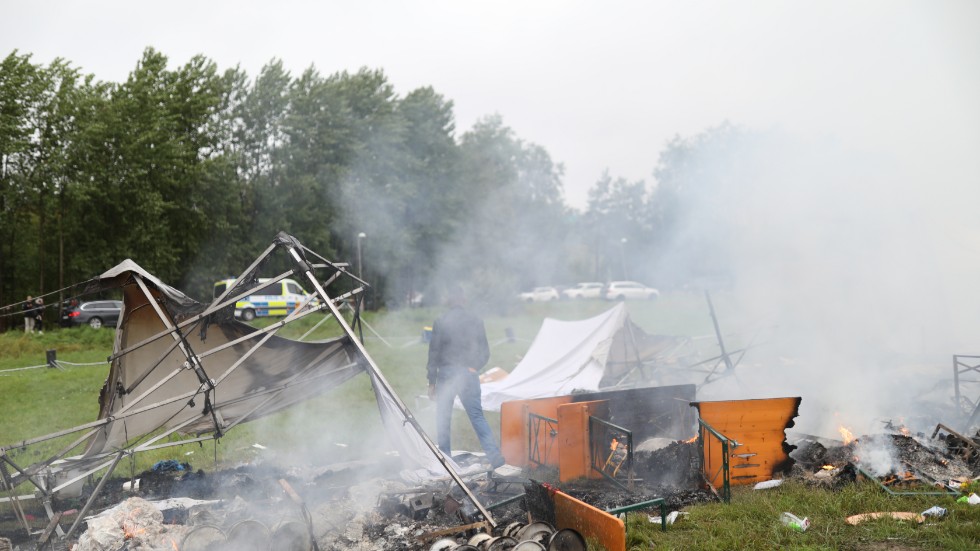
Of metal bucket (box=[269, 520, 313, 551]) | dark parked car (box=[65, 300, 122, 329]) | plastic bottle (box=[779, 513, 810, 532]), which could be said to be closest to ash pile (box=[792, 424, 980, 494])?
plastic bottle (box=[779, 513, 810, 532])

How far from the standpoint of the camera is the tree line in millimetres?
21469

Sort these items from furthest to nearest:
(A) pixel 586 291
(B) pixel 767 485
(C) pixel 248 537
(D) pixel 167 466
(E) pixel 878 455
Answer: (A) pixel 586 291 < (D) pixel 167 466 < (E) pixel 878 455 < (B) pixel 767 485 < (C) pixel 248 537

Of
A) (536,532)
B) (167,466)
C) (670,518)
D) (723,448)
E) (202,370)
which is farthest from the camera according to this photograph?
(167,466)

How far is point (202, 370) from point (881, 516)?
5419 mm

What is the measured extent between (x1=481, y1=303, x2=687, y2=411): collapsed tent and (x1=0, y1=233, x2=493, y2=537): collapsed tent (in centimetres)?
Result: 444

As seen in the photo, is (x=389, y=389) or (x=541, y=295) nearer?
(x=389, y=389)

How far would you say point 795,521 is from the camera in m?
4.92

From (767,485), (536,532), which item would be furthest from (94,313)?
(767,485)

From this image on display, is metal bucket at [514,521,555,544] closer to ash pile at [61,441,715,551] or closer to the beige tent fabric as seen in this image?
ash pile at [61,441,715,551]

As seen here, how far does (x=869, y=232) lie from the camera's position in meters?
12.6

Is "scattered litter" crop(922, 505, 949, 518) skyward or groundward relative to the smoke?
groundward

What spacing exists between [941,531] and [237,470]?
6269mm

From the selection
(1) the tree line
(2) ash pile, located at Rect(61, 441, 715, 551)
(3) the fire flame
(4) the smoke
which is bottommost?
(4) the smoke

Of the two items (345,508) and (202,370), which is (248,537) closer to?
(345,508)
